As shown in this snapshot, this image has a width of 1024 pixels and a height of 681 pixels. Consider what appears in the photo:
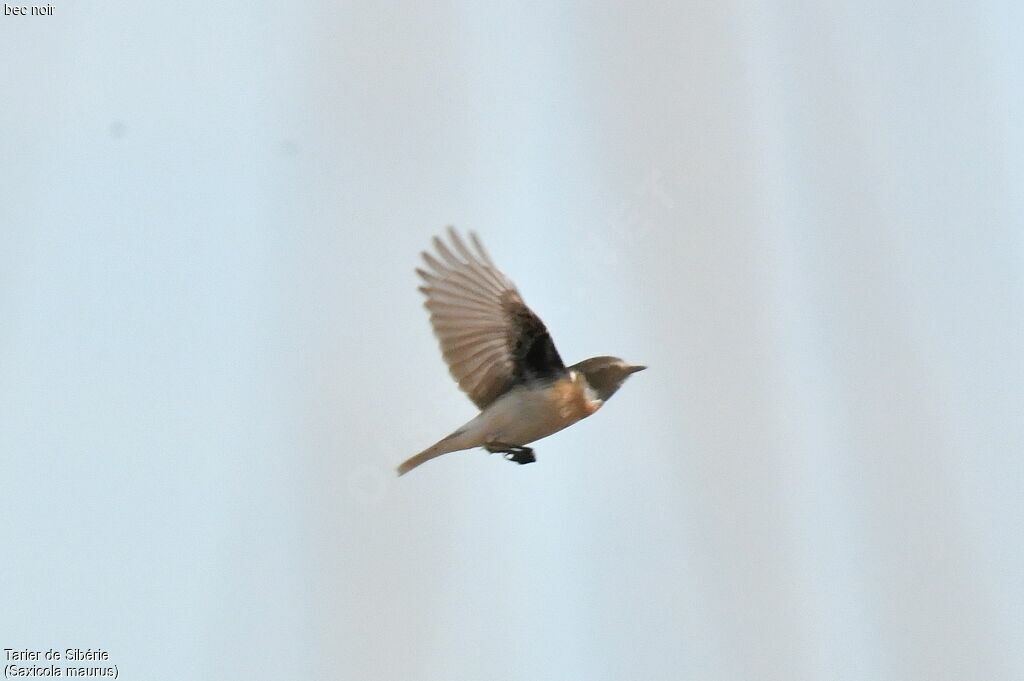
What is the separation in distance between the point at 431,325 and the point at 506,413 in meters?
0.37

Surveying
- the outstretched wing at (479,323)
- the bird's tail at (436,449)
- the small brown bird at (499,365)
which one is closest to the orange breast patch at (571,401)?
the small brown bird at (499,365)

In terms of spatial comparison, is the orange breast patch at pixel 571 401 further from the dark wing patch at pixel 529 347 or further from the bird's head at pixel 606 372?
the bird's head at pixel 606 372

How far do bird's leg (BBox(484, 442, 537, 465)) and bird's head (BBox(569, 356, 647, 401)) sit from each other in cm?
35

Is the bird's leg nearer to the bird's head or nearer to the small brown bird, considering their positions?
the small brown bird

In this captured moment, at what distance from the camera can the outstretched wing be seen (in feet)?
10.1

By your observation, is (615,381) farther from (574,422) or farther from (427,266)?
(427,266)

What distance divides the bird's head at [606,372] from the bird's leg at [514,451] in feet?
1.14

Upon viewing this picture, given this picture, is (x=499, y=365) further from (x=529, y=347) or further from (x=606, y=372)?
(x=606, y=372)

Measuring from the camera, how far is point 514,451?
292 cm

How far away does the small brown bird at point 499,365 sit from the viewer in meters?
2.89

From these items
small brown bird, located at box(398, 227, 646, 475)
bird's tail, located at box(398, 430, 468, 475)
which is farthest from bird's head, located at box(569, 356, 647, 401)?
bird's tail, located at box(398, 430, 468, 475)

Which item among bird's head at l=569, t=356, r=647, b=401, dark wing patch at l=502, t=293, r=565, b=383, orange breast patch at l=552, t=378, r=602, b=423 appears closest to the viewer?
orange breast patch at l=552, t=378, r=602, b=423

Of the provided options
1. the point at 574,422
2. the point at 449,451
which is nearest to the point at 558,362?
the point at 574,422

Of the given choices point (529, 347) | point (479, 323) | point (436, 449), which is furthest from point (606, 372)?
point (436, 449)
